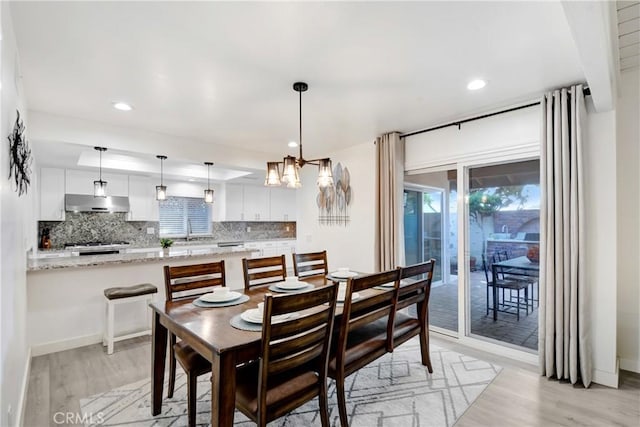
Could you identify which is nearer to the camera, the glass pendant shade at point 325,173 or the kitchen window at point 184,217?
the glass pendant shade at point 325,173

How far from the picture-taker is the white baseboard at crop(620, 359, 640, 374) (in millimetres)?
2727

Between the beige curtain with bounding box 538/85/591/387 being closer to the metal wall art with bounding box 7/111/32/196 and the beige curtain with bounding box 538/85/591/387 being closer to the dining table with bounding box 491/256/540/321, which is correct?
the dining table with bounding box 491/256/540/321

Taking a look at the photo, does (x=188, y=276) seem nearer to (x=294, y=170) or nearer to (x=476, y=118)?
(x=294, y=170)

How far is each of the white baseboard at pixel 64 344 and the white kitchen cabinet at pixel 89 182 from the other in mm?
2822

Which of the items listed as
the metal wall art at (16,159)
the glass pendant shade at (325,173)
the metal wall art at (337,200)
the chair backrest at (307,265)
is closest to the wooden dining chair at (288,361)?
the glass pendant shade at (325,173)

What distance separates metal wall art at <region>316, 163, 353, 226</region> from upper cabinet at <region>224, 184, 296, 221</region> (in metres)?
2.29

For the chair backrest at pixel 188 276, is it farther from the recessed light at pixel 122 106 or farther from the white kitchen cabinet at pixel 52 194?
the white kitchen cabinet at pixel 52 194

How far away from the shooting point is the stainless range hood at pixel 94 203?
511 cm

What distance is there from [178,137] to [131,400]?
9.58 feet

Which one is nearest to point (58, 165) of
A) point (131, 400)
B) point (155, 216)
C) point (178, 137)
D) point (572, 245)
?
point (155, 216)

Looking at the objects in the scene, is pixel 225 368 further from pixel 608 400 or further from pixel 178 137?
pixel 178 137

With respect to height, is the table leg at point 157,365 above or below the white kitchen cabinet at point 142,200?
below

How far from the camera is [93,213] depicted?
18.5 feet

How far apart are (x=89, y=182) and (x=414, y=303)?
214 inches
